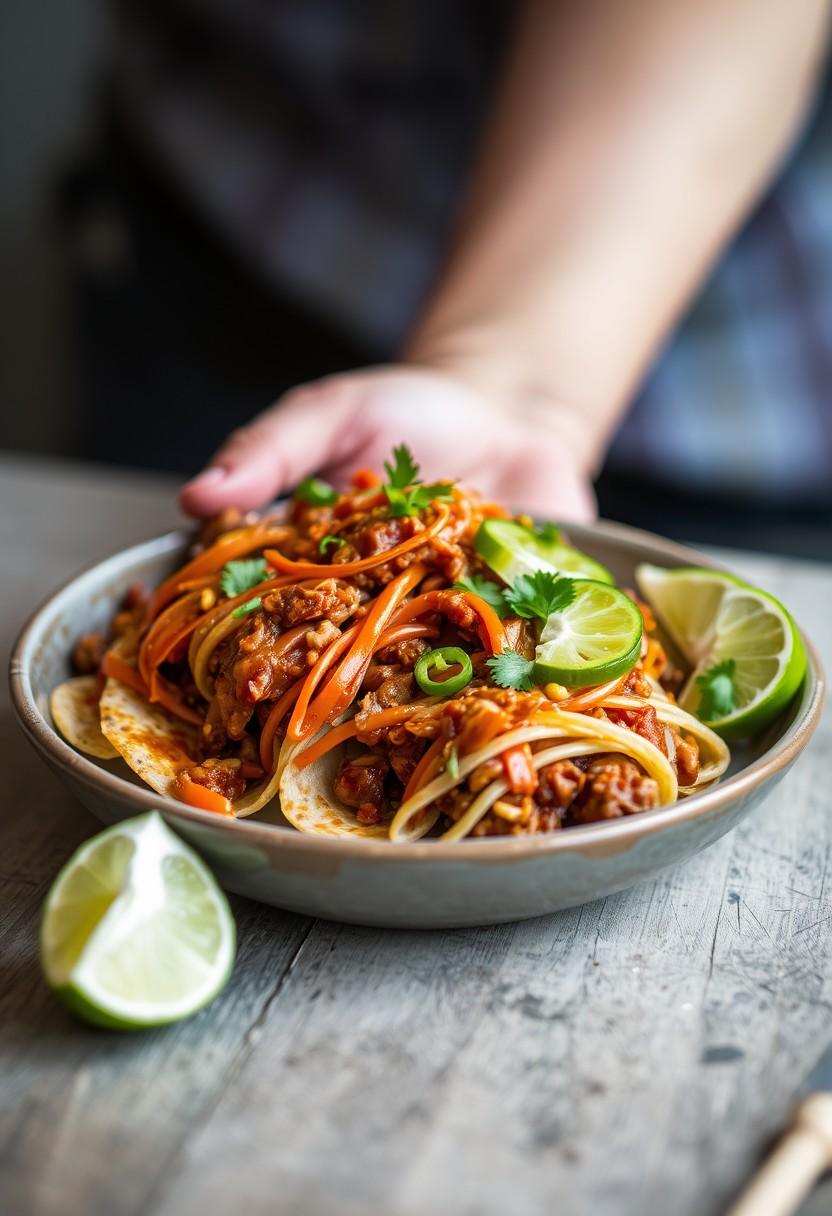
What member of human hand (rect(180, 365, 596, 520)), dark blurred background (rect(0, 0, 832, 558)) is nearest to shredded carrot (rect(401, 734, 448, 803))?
human hand (rect(180, 365, 596, 520))

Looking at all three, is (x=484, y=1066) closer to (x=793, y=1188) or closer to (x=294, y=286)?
(x=793, y=1188)

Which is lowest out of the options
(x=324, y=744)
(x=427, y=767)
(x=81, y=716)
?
(x=81, y=716)

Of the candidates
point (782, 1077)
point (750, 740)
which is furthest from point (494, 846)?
point (750, 740)

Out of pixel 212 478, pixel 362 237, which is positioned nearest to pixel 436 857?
pixel 212 478

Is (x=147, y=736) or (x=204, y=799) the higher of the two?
(x=204, y=799)

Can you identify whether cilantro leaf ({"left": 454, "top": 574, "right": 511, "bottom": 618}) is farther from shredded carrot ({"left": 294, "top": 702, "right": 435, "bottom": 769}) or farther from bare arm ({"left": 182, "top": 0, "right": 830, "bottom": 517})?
bare arm ({"left": 182, "top": 0, "right": 830, "bottom": 517})

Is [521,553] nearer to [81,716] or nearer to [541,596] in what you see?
[541,596]
